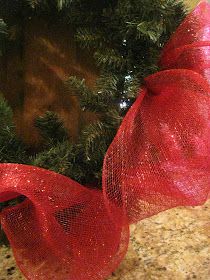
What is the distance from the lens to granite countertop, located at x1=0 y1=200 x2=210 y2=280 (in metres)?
0.53

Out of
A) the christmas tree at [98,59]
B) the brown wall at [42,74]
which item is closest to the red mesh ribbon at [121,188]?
the christmas tree at [98,59]

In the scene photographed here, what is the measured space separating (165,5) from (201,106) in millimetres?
146

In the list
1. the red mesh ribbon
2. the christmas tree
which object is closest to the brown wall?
the christmas tree

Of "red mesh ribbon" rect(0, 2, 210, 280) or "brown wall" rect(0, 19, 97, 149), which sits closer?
"red mesh ribbon" rect(0, 2, 210, 280)

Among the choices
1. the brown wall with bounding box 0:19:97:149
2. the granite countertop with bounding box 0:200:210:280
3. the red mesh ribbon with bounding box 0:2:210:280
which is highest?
the brown wall with bounding box 0:19:97:149

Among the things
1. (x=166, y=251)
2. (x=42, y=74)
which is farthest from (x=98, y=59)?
(x=166, y=251)

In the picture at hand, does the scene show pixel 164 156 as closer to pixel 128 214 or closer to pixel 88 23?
pixel 128 214

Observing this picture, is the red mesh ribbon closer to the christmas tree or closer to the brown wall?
the christmas tree

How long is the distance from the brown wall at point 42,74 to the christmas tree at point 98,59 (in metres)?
0.02

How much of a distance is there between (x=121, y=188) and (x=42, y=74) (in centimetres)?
24

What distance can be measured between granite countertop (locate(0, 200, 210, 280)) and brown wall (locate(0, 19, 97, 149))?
23 centimetres

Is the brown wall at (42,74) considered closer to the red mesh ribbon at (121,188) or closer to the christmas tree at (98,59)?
the christmas tree at (98,59)

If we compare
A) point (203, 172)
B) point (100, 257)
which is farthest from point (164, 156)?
point (100, 257)

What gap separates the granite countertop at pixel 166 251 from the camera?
1.73 feet
